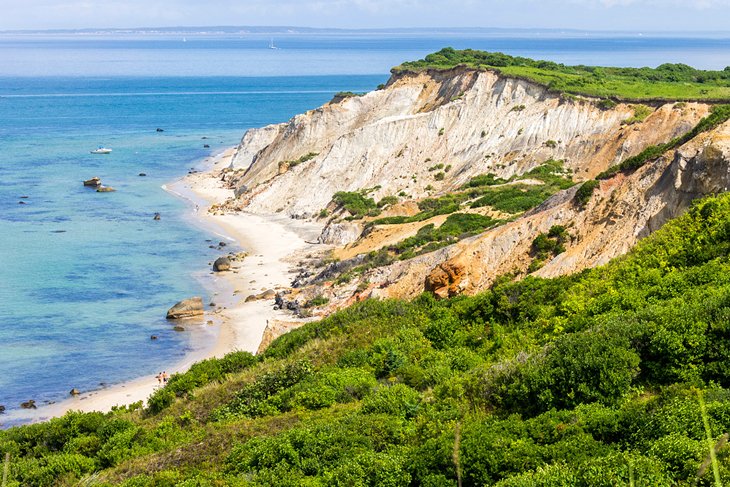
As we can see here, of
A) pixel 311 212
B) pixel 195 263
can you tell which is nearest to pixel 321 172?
pixel 311 212

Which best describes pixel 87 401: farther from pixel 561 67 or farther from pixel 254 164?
pixel 561 67

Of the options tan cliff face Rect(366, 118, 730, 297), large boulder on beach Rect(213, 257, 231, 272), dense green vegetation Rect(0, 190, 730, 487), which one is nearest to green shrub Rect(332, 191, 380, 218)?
large boulder on beach Rect(213, 257, 231, 272)

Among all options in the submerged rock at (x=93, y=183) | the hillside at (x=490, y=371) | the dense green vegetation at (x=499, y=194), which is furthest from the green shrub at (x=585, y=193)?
the submerged rock at (x=93, y=183)

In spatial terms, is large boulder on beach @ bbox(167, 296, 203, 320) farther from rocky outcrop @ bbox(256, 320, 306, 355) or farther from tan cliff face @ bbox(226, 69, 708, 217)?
tan cliff face @ bbox(226, 69, 708, 217)

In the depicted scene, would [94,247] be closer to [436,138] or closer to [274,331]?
[436,138]

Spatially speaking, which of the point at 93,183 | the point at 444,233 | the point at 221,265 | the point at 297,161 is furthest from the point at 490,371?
the point at 93,183
